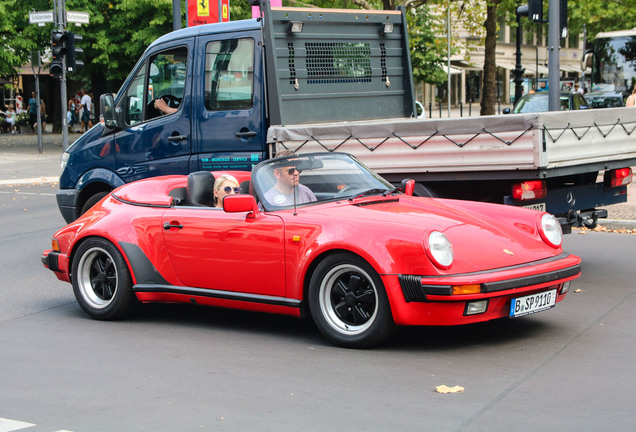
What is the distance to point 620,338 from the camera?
6336 mm

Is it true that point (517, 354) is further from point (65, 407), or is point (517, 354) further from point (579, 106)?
point (579, 106)

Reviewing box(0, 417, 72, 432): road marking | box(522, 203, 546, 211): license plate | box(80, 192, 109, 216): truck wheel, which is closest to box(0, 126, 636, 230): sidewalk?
box(522, 203, 546, 211): license plate

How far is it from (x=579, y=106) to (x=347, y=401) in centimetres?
2068

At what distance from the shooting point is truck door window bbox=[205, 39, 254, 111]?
9312 millimetres

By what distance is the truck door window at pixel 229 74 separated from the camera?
367 inches

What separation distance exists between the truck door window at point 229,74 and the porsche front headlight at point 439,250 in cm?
395

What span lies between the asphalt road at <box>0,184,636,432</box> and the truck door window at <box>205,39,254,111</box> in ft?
8.21

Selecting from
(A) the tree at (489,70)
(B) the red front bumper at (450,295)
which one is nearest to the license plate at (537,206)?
(B) the red front bumper at (450,295)

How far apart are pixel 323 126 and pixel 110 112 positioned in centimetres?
298

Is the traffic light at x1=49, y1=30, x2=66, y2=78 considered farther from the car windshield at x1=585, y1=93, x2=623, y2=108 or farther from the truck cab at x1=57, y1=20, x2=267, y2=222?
the car windshield at x1=585, y1=93, x2=623, y2=108

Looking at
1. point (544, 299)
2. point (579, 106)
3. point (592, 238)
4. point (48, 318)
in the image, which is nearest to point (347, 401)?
point (544, 299)

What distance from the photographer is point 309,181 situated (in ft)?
22.1

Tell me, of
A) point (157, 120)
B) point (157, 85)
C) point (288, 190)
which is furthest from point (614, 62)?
point (288, 190)

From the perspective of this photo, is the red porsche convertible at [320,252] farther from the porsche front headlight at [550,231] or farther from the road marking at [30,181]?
the road marking at [30,181]
